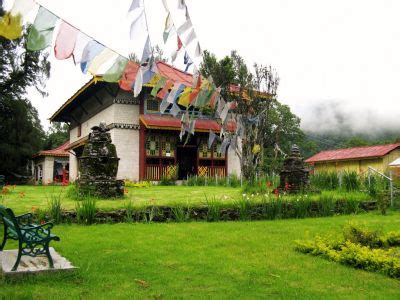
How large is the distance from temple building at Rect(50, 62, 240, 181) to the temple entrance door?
14.8 inches

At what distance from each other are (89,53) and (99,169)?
8.19 meters

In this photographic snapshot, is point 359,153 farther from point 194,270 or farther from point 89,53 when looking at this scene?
point 89,53

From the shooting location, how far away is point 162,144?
24.5 meters

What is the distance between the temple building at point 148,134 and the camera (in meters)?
23.3

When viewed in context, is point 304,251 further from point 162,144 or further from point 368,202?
point 162,144

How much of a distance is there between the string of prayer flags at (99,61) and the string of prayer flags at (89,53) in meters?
0.04

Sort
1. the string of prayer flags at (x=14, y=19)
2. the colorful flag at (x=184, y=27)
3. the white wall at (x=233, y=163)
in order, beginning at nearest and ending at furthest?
1. the string of prayer flags at (x=14, y=19)
2. the colorful flag at (x=184, y=27)
3. the white wall at (x=233, y=163)

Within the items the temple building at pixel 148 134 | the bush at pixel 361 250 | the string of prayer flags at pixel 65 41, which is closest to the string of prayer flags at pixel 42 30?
the string of prayer flags at pixel 65 41

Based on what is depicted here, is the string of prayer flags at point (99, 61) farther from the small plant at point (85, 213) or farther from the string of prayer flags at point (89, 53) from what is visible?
the small plant at point (85, 213)

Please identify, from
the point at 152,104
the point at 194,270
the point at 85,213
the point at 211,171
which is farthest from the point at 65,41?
the point at 211,171

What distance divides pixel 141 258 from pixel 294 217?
19.3 feet

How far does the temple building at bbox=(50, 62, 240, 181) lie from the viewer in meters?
23.3

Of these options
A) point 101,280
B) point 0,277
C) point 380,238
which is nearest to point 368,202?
point 380,238

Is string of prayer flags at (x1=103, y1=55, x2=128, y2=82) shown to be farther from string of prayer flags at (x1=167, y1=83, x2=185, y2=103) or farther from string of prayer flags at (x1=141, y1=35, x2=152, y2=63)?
string of prayer flags at (x1=167, y1=83, x2=185, y2=103)
